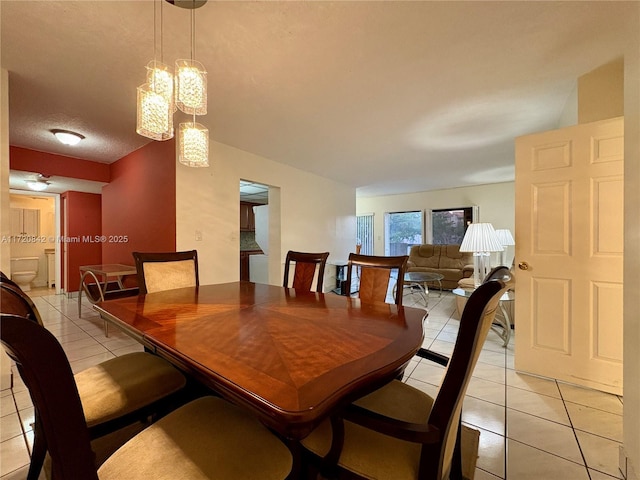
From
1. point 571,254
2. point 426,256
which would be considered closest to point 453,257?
point 426,256

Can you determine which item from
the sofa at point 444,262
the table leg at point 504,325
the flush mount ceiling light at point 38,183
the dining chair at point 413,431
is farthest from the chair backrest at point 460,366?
the flush mount ceiling light at point 38,183

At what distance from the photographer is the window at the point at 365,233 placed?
333 inches

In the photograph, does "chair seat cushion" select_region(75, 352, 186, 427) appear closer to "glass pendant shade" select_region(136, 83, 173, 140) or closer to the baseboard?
"glass pendant shade" select_region(136, 83, 173, 140)

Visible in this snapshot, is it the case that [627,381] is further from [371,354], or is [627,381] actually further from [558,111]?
[558,111]

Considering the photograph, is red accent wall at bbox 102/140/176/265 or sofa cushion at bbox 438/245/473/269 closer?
red accent wall at bbox 102/140/176/265

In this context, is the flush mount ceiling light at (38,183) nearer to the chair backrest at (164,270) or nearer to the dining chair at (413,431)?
the chair backrest at (164,270)

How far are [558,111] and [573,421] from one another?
275cm

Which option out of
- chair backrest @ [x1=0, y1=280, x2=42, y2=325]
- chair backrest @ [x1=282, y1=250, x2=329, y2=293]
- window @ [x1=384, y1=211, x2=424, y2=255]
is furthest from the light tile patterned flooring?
window @ [x1=384, y1=211, x2=424, y2=255]

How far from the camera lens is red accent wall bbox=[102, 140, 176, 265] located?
3.24 meters

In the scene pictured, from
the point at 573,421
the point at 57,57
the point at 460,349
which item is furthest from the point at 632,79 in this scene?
the point at 57,57

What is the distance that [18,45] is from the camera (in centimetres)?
178

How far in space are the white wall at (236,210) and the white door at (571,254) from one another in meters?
3.10

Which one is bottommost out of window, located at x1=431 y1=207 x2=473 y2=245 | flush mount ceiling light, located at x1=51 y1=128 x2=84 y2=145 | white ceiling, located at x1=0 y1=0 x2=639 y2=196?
window, located at x1=431 y1=207 x2=473 y2=245

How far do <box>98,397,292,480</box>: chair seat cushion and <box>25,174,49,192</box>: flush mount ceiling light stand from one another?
16.2ft
